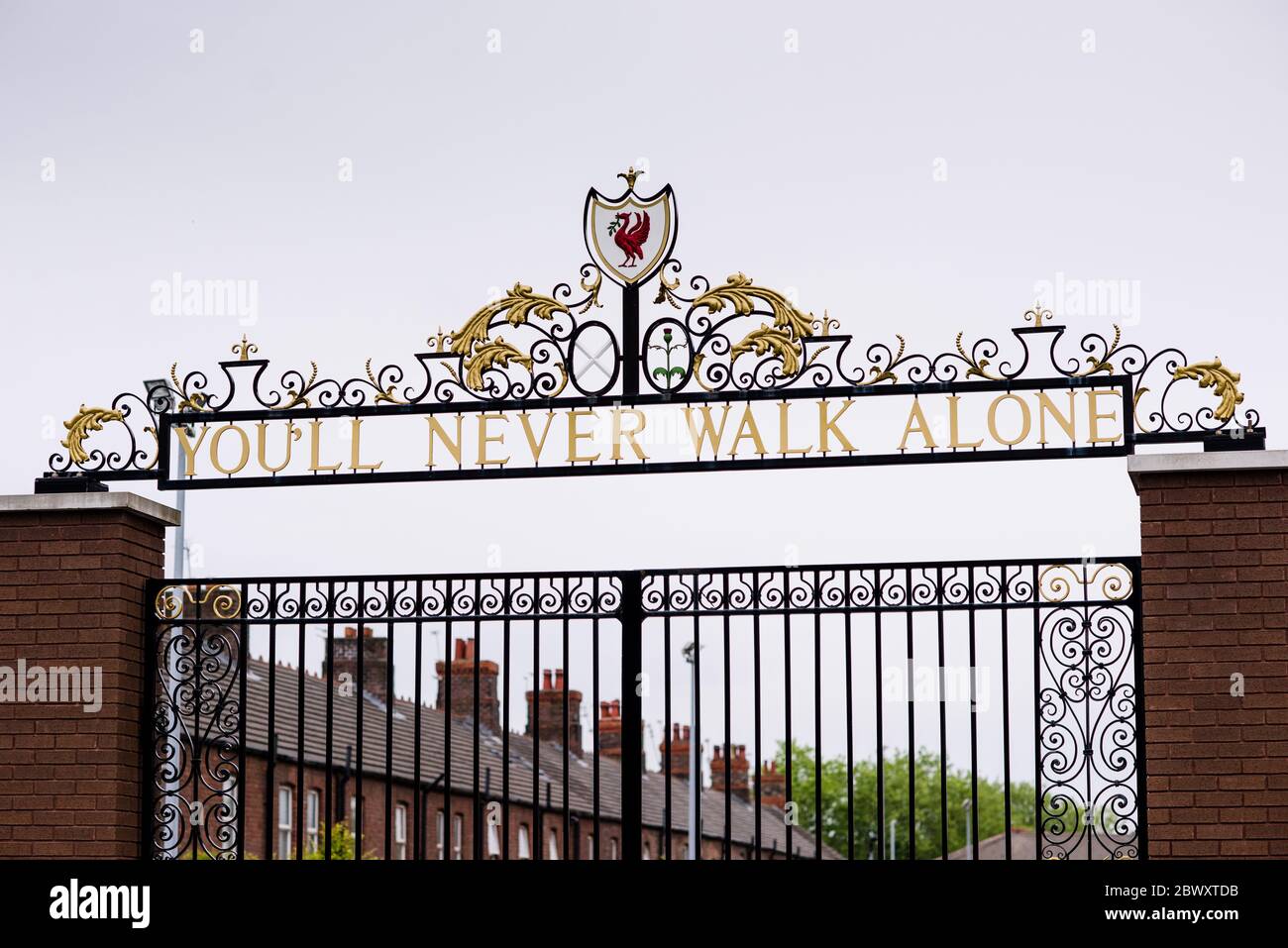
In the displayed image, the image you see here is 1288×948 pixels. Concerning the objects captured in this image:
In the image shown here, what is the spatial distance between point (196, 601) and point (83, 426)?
1.16 meters

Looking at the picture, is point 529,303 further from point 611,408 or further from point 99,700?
point 99,700

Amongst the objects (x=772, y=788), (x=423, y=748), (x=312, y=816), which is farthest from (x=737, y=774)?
(x=312, y=816)

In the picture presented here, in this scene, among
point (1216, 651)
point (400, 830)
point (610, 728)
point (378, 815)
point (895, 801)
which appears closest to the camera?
point (1216, 651)

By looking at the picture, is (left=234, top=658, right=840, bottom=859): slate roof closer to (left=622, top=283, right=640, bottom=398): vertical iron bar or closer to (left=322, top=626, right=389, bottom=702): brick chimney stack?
(left=322, top=626, right=389, bottom=702): brick chimney stack

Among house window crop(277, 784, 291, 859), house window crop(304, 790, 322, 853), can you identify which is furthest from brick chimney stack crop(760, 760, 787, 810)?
house window crop(277, 784, 291, 859)

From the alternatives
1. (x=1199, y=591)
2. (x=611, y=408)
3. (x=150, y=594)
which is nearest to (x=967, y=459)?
(x=1199, y=591)

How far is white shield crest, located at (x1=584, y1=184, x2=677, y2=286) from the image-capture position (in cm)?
886

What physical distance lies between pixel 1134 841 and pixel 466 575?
3.59 m

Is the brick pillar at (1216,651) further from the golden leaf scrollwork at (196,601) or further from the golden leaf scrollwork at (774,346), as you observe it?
the golden leaf scrollwork at (196,601)

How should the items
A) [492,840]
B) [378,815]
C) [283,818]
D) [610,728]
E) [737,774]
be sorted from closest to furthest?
1. [283,818]
2. [378,815]
3. [492,840]
4. [610,728]
5. [737,774]

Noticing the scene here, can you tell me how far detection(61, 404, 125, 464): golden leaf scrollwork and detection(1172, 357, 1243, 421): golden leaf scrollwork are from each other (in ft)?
18.5

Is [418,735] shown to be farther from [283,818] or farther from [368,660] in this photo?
[368,660]

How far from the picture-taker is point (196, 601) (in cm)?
909

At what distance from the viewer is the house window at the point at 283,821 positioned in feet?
90.3
